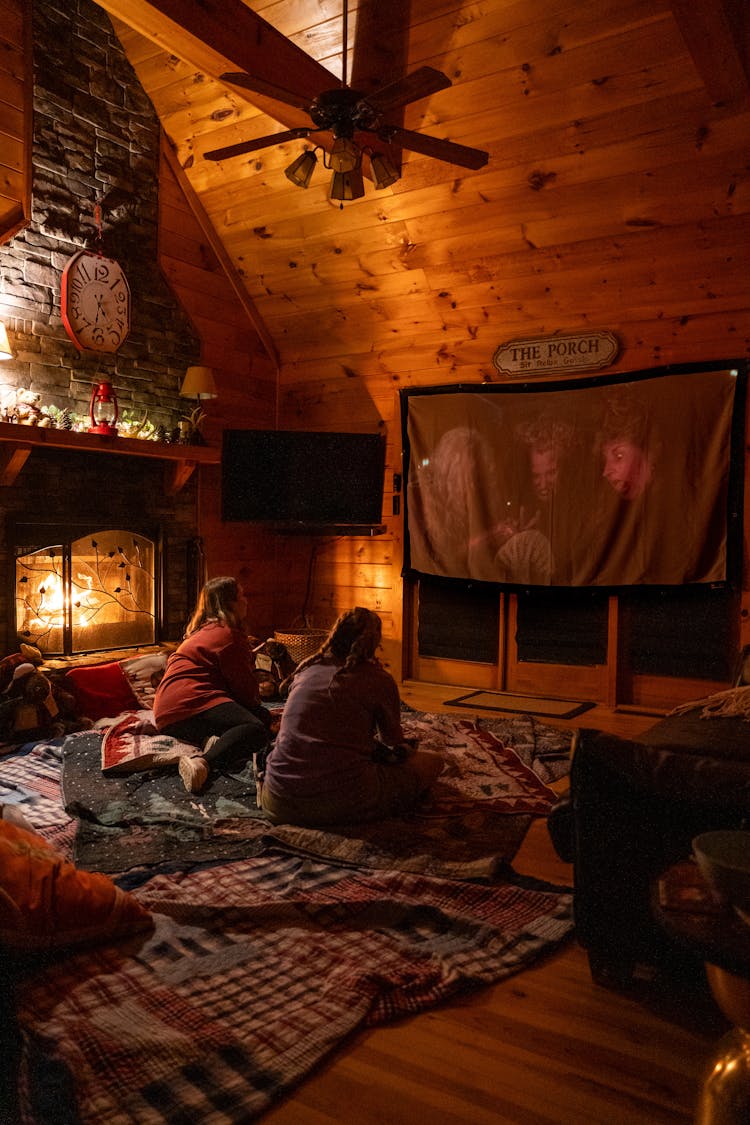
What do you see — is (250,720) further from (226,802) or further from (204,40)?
(204,40)

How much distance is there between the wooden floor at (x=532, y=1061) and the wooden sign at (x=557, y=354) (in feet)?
12.5

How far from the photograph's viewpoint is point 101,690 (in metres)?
4.58

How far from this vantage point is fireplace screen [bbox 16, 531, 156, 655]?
4.64 metres

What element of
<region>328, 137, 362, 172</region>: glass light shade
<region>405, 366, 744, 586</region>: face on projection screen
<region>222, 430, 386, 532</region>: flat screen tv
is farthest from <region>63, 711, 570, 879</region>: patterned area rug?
<region>328, 137, 362, 172</region>: glass light shade

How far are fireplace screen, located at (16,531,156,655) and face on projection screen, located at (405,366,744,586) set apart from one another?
1.90m

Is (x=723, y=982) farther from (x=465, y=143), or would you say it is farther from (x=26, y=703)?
(x=465, y=143)

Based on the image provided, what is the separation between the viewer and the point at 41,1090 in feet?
5.16

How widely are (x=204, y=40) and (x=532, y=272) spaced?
7.61 ft

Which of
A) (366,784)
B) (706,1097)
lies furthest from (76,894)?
(706,1097)

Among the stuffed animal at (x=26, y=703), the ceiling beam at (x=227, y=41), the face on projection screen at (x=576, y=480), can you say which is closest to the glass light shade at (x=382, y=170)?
the ceiling beam at (x=227, y=41)

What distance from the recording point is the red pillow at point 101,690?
4.50m

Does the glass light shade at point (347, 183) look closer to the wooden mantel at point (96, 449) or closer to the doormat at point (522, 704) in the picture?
the wooden mantel at point (96, 449)

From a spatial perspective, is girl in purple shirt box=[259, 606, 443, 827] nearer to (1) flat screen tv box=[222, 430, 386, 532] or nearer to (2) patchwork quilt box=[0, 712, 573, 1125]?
(2) patchwork quilt box=[0, 712, 573, 1125]

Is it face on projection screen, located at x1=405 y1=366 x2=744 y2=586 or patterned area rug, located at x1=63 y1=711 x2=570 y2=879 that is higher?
face on projection screen, located at x1=405 y1=366 x2=744 y2=586
